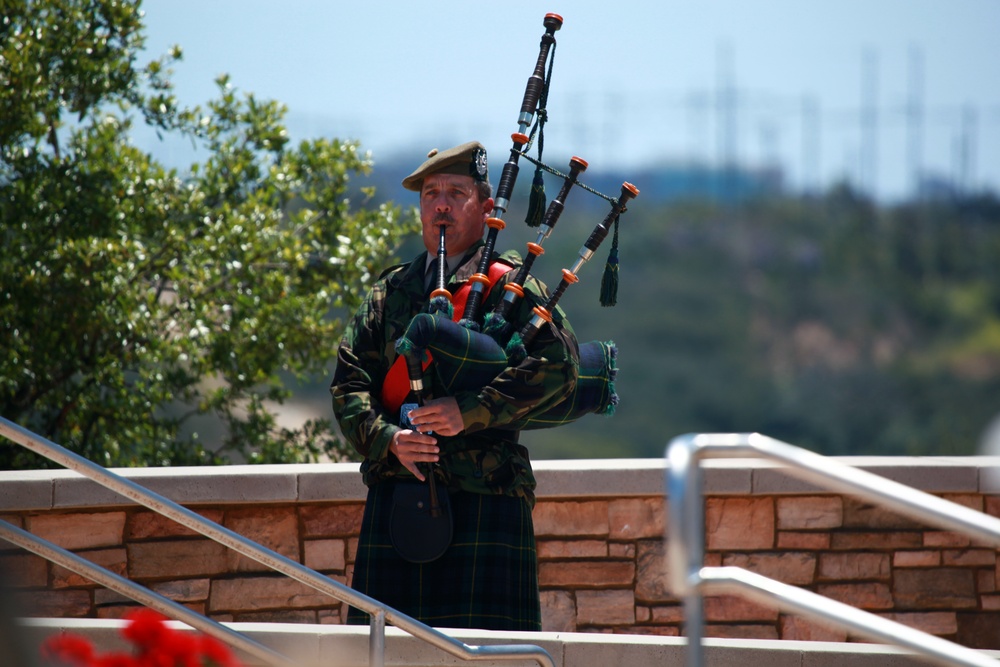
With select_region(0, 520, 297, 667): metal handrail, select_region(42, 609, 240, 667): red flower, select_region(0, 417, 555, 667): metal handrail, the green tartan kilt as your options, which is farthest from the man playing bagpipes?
select_region(42, 609, 240, 667): red flower

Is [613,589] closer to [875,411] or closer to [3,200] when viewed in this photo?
[3,200]

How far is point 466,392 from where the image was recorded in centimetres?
345

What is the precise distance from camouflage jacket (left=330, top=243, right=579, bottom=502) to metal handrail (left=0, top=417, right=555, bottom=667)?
0.58m

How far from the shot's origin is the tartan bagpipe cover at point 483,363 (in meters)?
3.36

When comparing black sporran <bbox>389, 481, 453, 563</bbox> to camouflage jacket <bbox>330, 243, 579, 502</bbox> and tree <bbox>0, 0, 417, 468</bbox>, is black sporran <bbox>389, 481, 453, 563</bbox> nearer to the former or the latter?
camouflage jacket <bbox>330, 243, 579, 502</bbox>

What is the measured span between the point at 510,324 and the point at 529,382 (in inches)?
8.6

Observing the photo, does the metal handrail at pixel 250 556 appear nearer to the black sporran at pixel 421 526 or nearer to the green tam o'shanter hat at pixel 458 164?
the black sporran at pixel 421 526

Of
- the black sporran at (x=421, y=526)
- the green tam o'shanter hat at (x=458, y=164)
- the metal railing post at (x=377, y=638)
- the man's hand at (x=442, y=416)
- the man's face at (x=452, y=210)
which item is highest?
the green tam o'shanter hat at (x=458, y=164)

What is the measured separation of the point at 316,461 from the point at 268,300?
0.85 metres

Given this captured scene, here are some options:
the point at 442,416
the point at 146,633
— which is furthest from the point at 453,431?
the point at 146,633

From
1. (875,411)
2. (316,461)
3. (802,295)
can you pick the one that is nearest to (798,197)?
(802,295)

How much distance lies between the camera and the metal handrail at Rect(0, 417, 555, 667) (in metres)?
2.90

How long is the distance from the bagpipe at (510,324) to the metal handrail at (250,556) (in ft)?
2.31

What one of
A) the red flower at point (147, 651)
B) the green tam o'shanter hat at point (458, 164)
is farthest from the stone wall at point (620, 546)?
the red flower at point (147, 651)
